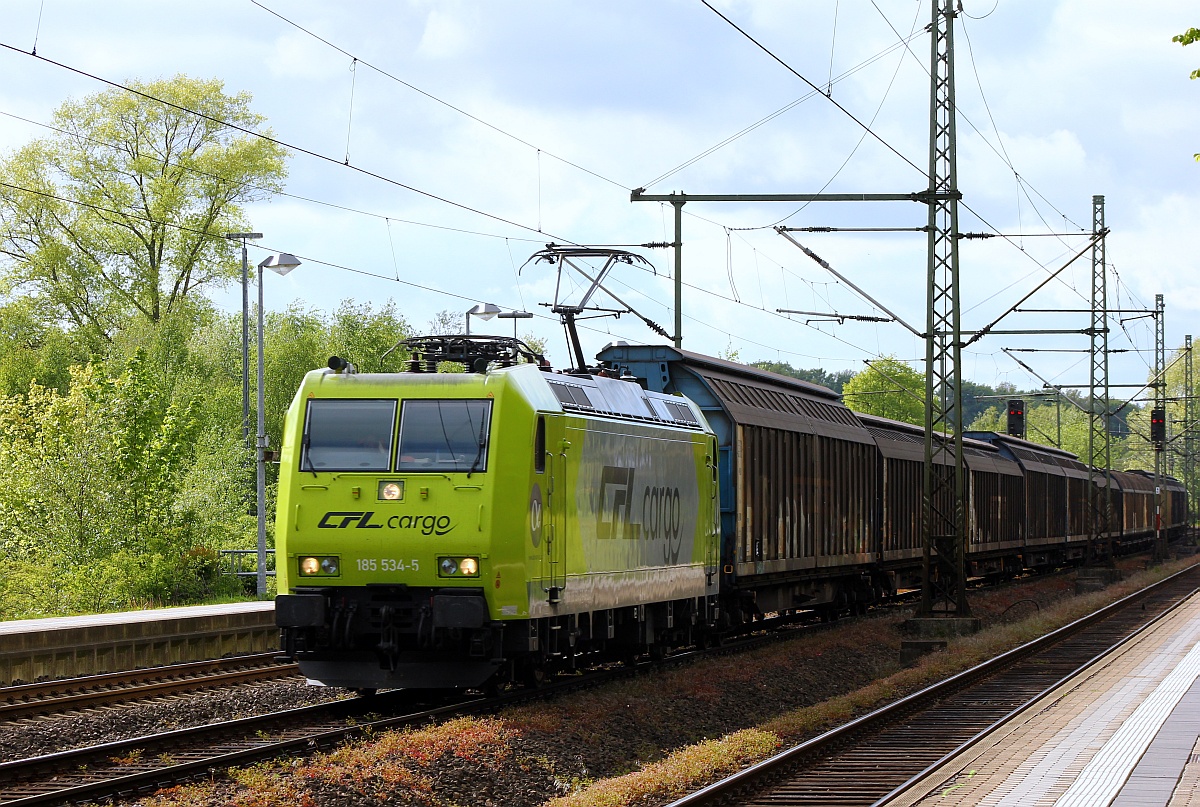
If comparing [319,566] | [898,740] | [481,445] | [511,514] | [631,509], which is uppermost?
[481,445]

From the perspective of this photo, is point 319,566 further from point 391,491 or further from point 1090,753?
point 1090,753

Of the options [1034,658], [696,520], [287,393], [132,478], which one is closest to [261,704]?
[696,520]

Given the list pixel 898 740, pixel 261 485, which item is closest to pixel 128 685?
pixel 898 740

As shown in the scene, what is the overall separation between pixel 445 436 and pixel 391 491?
2.46 feet

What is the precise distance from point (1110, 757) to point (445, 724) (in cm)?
566

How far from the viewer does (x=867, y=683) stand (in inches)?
796

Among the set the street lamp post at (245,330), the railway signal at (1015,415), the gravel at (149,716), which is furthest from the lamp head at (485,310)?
the gravel at (149,716)

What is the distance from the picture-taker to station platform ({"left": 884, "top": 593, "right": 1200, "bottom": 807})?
10.2m

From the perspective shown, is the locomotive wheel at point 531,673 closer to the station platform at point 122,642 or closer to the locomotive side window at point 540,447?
the locomotive side window at point 540,447

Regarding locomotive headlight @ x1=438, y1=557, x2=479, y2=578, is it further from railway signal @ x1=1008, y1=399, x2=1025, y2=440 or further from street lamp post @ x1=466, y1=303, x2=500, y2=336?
railway signal @ x1=1008, y1=399, x2=1025, y2=440

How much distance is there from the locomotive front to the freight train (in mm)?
17

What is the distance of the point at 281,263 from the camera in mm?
30703

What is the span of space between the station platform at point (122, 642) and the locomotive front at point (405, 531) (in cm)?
575

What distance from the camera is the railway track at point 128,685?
1533cm
